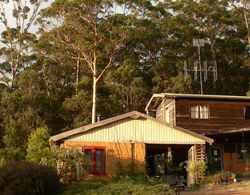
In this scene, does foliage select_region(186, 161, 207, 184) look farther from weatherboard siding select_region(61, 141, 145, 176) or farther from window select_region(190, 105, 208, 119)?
window select_region(190, 105, 208, 119)

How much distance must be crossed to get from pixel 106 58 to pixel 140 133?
2256cm

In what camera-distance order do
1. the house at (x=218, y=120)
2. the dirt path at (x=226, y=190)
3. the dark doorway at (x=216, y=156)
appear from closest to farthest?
the dirt path at (x=226, y=190) → the dark doorway at (x=216, y=156) → the house at (x=218, y=120)

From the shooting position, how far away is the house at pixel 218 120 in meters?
33.1

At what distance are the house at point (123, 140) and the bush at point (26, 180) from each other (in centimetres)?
557

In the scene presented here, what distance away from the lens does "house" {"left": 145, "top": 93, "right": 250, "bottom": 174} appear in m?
33.1

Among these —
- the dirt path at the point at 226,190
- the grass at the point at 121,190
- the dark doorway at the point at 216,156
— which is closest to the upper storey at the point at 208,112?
the dark doorway at the point at 216,156

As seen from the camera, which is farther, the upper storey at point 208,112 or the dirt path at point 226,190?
the upper storey at point 208,112

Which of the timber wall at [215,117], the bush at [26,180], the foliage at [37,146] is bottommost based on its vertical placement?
the bush at [26,180]

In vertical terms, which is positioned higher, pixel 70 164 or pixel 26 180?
pixel 70 164

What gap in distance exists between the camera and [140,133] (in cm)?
2661

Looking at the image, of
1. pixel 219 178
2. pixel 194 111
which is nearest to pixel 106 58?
pixel 194 111

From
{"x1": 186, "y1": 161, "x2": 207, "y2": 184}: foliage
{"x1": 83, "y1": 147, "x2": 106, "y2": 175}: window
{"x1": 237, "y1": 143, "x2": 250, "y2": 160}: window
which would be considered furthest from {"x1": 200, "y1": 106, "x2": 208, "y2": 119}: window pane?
{"x1": 83, "y1": 147, "x2": 106, "y2": 175}: window

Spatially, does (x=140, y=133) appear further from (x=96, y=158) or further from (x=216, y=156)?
(x=216, y=156)

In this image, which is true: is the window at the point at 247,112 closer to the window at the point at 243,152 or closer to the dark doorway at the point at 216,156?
the window at the point at 243,152
